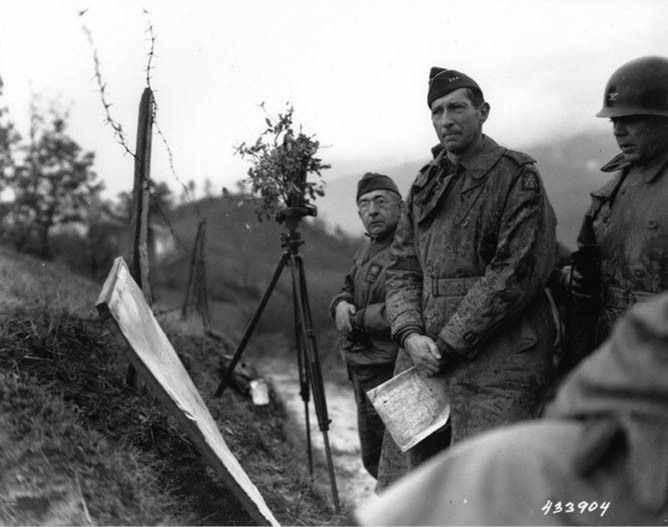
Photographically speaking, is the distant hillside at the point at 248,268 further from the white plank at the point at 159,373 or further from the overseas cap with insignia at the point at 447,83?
the overseas cap with insignia at the point at 447,83

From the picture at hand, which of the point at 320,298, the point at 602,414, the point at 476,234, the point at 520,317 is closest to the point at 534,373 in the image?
the point at 520,317

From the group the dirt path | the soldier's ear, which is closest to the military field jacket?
the soldier's ear

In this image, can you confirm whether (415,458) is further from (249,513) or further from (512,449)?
(512,449)

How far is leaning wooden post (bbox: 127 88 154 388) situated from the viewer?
434 cm

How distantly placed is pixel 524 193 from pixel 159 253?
15.8 metres

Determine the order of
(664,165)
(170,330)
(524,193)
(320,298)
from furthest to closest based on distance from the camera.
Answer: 1. (320,298)
2. (170,330)
3. (524,193)
4. (664,165)

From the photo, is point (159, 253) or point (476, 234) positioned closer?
point (476, 234)

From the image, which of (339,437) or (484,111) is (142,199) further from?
(339,437)

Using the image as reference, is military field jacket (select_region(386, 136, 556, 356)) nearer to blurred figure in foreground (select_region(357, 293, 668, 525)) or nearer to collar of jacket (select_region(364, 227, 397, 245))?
collar of jacket (select_region(364, 227, 397, 245))

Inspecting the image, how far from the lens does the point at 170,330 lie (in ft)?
21.0

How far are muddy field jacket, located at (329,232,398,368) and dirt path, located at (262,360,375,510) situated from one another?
1.35 metres

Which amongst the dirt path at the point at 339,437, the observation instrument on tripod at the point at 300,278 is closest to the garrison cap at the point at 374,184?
the observation instrument on tripod at the point at 300,278

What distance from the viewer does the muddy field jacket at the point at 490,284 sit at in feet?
10.3

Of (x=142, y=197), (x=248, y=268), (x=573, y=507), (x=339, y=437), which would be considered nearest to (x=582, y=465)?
(x=573, y=507)
